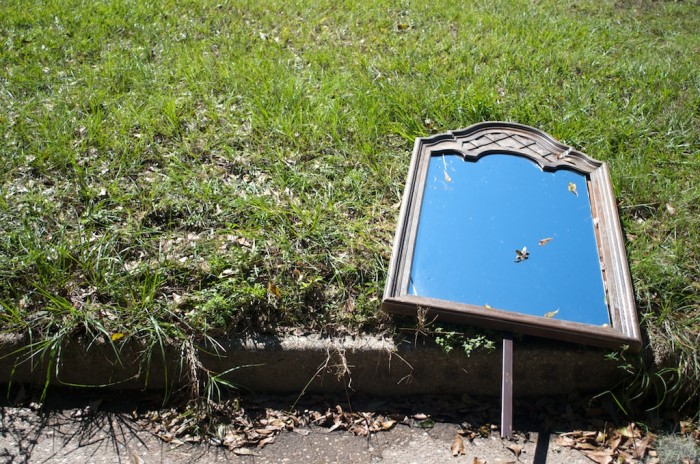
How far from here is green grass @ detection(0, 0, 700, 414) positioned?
3396mm

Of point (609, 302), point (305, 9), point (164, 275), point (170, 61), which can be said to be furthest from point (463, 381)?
point (305, 9)

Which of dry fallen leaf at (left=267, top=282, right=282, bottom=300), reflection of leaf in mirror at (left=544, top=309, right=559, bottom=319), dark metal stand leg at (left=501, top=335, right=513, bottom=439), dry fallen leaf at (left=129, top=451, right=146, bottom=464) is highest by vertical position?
dry fallen leaf at (left=267, top=282, right=282, bottom=300)

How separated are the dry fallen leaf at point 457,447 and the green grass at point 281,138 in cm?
65

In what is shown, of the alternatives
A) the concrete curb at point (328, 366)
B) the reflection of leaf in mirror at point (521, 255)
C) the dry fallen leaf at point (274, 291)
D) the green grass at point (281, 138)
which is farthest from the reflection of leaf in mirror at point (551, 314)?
the dry fallen leaf at point (274, 291)

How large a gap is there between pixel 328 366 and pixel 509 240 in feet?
3.86

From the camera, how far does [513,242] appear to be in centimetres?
342

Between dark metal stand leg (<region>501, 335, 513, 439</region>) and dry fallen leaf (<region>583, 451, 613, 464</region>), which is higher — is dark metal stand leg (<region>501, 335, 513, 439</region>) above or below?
above

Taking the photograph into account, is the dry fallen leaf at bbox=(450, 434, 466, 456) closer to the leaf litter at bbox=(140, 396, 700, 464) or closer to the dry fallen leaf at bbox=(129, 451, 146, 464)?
the leaf litter at bbox=(140, 396, 700, 464)

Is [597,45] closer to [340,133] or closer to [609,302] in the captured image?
[340,133]

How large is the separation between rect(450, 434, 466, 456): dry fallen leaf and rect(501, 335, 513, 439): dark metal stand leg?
0.28 metres

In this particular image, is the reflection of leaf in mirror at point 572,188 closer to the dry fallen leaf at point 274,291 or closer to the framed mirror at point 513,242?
the framed mirror at point 513,242

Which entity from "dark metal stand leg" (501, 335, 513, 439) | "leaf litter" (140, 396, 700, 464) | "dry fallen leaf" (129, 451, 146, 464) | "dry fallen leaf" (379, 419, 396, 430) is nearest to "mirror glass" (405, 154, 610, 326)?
"dark metal stand leg" (501, 335, 513, 439)

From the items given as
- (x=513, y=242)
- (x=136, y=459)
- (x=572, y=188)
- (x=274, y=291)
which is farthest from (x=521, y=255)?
(x=136, y=459)

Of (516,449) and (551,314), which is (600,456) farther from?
(551,314)
